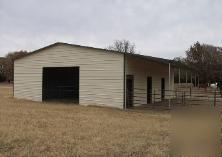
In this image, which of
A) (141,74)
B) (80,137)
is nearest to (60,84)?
(141,74)

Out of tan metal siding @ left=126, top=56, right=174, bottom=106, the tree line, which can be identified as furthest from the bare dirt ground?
the tree line

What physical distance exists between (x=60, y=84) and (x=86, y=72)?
8.37m

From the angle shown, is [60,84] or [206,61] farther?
[206,61]

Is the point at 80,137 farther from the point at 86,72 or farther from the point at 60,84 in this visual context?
the point at 60,84

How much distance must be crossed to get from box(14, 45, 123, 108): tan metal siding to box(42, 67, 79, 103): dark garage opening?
0.86m

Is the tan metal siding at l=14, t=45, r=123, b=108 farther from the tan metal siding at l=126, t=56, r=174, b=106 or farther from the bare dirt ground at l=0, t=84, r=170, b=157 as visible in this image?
the bare dirt ground at l=0, t=84, r=170, b=157

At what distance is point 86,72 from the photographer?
24.5 meters

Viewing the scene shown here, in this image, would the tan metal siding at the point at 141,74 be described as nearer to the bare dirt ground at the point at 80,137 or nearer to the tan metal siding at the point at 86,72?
the tan metal siding at the point at 86,72

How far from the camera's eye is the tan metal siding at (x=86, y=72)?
23219mm

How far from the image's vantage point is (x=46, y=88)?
95.2 feet

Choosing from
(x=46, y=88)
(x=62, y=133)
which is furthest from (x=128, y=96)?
(x=62, y=133)

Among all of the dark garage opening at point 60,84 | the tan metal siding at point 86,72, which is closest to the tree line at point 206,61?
the dark garage opening at point 60,84

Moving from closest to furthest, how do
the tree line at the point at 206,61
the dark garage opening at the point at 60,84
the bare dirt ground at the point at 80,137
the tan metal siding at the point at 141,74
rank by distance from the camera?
the bare dirt ground at the point at 80,137, the tan metal siding at the point at 141,74, the dark garage opening at the point at 60,84, the tree line at the point at 206,61

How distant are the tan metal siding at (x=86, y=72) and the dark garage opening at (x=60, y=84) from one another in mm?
864
